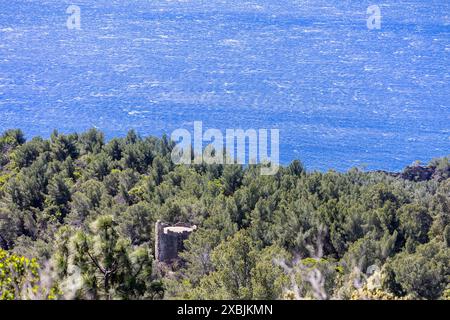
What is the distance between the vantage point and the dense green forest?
13.9 metres

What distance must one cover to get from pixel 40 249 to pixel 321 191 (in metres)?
12.0

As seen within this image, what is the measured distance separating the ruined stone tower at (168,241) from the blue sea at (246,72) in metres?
28.7

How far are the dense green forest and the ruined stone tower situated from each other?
59cm

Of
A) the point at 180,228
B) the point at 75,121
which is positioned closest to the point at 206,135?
the point at 75,121

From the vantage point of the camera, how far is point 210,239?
2405 centimetres

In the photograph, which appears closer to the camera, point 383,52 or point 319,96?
point 319,96

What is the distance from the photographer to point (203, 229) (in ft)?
84.7

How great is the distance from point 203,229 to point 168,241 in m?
1.29

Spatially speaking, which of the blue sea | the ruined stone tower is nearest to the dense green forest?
the ruined stone tower

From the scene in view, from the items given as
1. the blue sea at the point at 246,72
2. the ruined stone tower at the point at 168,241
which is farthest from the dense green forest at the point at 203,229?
the blue sea at the point at 246,72

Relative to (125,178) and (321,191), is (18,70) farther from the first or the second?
(321,191)

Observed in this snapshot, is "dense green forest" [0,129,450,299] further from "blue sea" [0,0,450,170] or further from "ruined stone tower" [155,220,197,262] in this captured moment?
"blue sea" [0,0,450,170]

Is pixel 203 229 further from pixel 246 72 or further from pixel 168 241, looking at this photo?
pixel 246 72

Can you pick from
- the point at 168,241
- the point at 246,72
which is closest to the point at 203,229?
the point at 168,241
